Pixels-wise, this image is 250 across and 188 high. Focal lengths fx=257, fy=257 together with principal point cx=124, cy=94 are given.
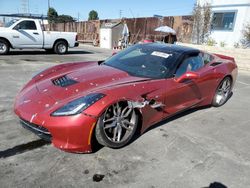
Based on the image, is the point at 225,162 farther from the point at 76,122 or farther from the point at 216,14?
the point at 216,14

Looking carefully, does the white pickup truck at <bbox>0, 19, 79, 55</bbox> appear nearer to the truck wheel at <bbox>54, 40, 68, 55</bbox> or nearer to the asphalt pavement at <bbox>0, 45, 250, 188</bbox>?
the truck wheel at <bbox>54, 40, 68, 55</bbox>

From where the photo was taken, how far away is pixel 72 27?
27672 mm

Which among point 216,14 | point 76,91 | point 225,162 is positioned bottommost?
point 225,162

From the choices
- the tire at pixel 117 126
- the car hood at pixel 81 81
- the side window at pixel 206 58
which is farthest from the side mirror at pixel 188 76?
the side window at pixel 206 58

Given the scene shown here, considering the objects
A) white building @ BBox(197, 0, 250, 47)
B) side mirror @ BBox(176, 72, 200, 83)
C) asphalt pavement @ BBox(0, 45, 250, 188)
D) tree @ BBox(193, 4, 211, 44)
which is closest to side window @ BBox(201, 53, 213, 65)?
side mirror @ BBox(176, 72, 200, 83)

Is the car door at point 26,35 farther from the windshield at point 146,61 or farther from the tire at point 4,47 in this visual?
the windshield at point 146,61

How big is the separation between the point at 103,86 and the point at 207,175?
164 centimetres

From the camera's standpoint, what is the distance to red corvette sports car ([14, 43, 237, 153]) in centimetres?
292

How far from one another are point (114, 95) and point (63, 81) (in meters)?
0.94

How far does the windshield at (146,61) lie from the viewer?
3.97 m

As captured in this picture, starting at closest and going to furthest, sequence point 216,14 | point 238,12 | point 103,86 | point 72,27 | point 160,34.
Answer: point 103,86 < point 238,12 < point 216,14 < point 160,34 < point 72,27

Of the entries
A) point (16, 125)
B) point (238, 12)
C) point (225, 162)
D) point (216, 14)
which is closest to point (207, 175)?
point (225, 162)

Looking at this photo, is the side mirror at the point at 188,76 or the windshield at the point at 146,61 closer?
the side mirror at the point at 188,76

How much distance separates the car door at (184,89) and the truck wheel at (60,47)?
388 inches
